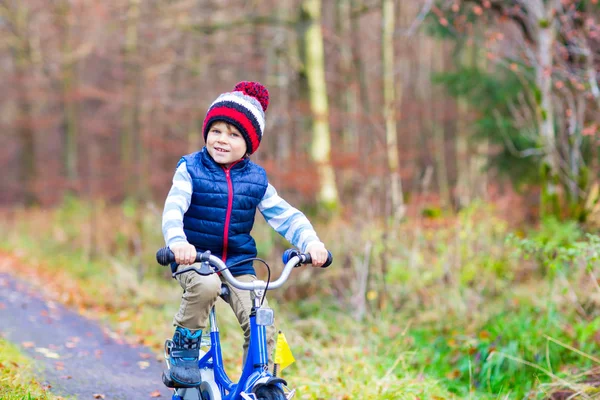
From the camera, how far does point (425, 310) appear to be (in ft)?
23.6

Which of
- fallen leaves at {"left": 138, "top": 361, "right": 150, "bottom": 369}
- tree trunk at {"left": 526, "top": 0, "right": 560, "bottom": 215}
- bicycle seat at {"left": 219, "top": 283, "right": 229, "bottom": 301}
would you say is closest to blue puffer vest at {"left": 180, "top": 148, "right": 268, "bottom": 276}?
bicycle seat at {"left": 219, "top": 283, "right": 229, "bottom": 301}

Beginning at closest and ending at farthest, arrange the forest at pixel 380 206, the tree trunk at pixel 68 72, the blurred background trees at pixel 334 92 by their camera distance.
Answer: the forest at pixel 380 206 < the blurred background trees at pixel 334 92 < the tree trunk at pixel 68 72

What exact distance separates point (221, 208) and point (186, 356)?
2.83 feet

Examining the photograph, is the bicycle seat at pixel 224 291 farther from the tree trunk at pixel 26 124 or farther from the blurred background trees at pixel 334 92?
the tree trunk at pixel 26 124

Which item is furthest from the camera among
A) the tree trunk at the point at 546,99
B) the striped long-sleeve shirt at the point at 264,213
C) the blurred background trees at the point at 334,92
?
the blurred background trees at the point at 334,92

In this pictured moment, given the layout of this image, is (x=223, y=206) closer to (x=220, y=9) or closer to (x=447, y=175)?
(x=220, y=9)

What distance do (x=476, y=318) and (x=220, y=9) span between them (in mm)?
12036

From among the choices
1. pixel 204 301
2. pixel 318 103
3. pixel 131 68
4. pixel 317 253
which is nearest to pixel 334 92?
pixel 318 103

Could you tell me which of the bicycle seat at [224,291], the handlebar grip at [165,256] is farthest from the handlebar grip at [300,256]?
the handlebar grip at [165,256]

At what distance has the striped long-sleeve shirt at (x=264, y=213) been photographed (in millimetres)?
3480

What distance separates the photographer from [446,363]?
6102mm

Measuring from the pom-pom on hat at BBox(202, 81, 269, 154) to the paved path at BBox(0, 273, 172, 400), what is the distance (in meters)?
2.34

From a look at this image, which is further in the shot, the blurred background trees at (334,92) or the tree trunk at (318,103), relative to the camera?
the tree trunk at (318,103)

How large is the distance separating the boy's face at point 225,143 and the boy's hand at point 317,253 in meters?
0.69
